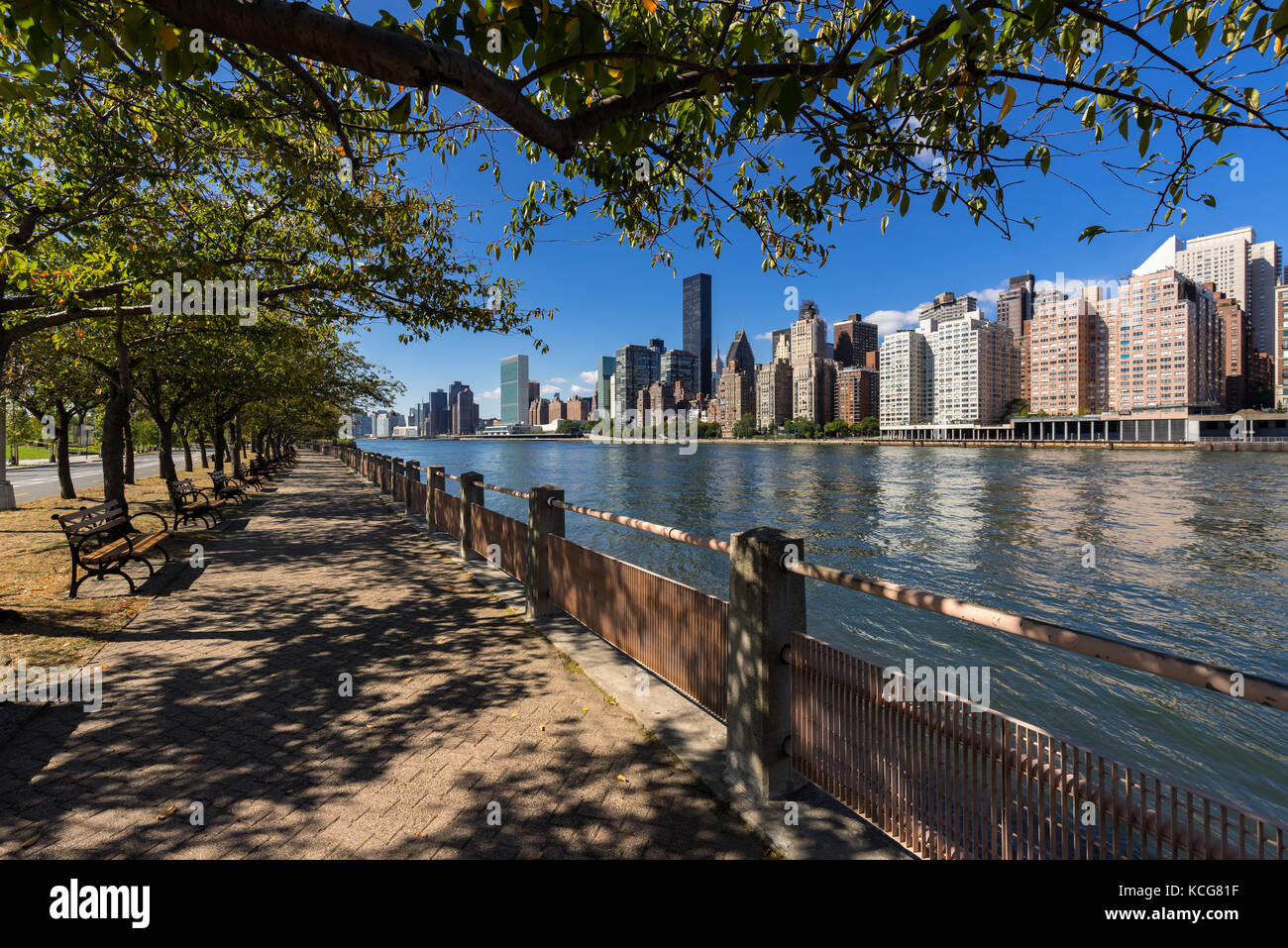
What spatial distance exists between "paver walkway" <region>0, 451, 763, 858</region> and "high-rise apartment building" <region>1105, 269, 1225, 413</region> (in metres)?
182

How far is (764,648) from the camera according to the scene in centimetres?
325

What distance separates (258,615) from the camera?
6992mm

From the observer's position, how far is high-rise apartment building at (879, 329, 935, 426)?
7003 inches

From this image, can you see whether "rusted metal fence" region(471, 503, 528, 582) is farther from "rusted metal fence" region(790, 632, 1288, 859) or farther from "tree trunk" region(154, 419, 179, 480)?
"tree trunk" region(154, 419, 179, 480)

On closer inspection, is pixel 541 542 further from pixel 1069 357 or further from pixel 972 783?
pixel 1069 357

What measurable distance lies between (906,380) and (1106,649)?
197m

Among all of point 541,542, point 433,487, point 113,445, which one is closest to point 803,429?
point 433,487

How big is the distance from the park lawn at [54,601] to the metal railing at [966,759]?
6465 mm

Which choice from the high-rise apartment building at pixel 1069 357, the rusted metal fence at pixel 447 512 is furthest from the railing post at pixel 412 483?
the high-rise apartment building at pixel 1069 357

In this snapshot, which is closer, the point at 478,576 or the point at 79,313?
the point at 79,313

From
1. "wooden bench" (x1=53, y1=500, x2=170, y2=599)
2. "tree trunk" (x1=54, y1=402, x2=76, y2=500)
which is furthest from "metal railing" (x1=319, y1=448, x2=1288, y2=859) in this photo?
"tree trunk" (x1=54, y1=402, x2=76, y2=500)
